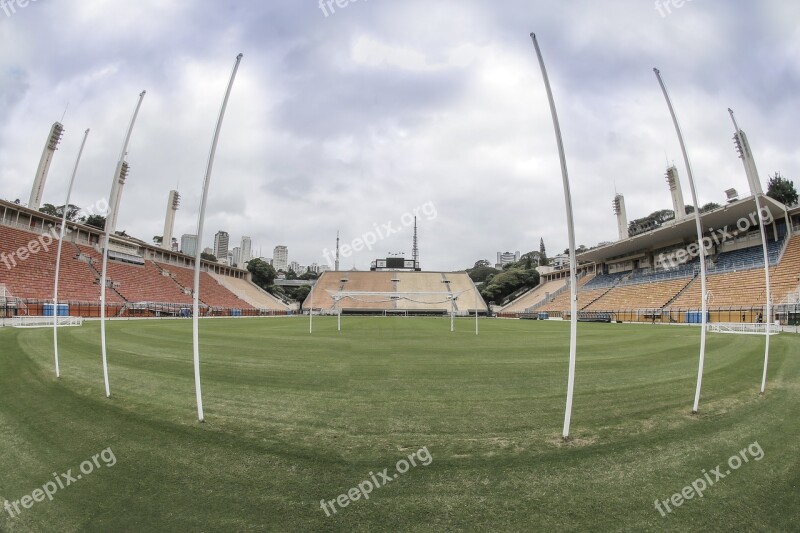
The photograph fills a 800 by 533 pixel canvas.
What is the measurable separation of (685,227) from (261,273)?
86580 millimetres

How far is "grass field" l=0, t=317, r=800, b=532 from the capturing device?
10.3 ft

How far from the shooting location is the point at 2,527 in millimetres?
3053

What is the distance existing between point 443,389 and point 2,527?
20.1 ft

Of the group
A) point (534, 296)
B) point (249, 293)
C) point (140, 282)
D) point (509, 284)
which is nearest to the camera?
point (140, 282)

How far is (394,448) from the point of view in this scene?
14.7ft

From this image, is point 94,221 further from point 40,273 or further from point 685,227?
point 685,227

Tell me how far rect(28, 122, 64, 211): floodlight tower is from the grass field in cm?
4737

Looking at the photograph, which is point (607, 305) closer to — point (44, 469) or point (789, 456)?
point (789, 456)

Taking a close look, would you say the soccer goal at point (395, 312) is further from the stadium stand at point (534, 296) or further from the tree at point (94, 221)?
the tree at point (94, 221)

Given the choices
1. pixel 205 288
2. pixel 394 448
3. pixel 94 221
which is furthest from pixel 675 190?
pixel 94 221

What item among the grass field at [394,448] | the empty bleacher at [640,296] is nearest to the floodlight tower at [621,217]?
the empty bleacher at [640,296]

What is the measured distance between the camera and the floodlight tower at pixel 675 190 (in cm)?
4848

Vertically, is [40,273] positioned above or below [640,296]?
above

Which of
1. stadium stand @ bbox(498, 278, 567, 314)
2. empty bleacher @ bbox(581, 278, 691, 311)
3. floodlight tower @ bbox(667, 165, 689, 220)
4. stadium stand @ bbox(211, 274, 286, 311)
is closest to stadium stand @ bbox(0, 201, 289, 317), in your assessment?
stadium stand @ bbox(211, 274, 286, 311)
